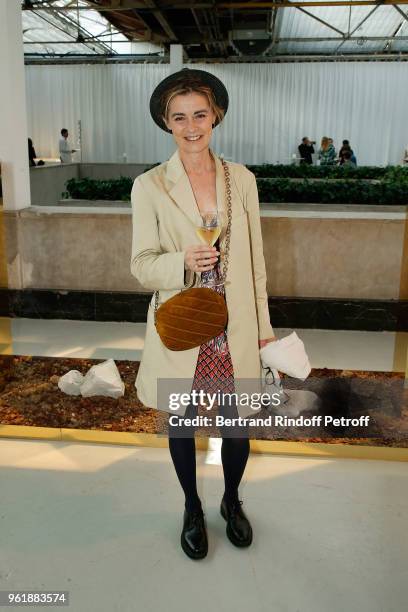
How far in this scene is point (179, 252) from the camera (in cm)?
176

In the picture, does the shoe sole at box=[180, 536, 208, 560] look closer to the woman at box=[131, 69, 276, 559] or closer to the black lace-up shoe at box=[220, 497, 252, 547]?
the woman at box=[131, 69, 276, 559]

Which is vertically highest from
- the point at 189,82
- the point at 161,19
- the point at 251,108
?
the point at 161,19

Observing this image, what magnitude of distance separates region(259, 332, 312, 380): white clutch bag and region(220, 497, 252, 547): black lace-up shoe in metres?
0.61

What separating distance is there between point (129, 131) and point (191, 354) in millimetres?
19366

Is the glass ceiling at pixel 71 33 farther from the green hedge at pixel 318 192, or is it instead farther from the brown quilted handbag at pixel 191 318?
the brown quilted handbag at pixel 191 318

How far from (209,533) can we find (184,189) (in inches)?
51.5

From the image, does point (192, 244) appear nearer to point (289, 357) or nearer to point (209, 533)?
point (289, 357)

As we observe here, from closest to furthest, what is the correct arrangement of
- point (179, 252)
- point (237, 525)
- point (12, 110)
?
point (179, 252) → point (237, 525) → point (12, 110)

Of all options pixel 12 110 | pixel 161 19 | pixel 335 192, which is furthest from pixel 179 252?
pixel 161 19

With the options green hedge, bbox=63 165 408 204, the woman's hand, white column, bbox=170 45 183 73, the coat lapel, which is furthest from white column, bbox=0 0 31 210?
white column, bbox=170 45 183 73

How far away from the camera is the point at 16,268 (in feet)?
17.0

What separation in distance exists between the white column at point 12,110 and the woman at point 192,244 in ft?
11.5

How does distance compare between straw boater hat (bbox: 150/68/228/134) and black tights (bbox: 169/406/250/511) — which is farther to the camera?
black tights (bbox: 169/406/250/511)

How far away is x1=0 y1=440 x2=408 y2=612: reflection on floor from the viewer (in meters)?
1.88
